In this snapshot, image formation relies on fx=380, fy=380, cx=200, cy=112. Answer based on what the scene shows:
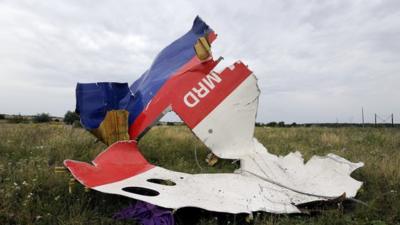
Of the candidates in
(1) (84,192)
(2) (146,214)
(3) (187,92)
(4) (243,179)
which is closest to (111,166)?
(1) (84,192)

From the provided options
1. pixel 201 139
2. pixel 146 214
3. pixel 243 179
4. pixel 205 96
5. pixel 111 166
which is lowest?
pixel 146 214

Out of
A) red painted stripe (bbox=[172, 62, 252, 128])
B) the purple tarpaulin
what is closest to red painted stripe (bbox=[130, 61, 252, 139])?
red painted stripe (bbox=[172, 62, 252, 128])

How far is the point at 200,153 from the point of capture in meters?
6.46

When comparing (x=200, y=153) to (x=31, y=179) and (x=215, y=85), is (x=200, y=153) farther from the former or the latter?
(x=31, y=179)

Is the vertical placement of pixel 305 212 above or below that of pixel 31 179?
below

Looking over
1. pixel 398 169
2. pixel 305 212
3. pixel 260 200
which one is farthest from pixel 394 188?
pixel 260 200

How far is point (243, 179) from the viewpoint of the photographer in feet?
14.3

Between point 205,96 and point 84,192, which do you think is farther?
point 205,96

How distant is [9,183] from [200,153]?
326cm

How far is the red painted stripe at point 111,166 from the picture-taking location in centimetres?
377

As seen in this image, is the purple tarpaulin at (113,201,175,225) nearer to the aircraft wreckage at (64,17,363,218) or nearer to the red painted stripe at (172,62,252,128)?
the aircraft wreckage at (64,17,363,218)

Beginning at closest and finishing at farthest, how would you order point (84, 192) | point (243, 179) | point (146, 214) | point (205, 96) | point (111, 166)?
point (146, 214), point (84, 192), point (111, 166), point (243, 179), point (205, 96)

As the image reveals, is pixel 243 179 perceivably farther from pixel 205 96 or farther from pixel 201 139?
pixel 205 96

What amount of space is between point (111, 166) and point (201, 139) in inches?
61.5
